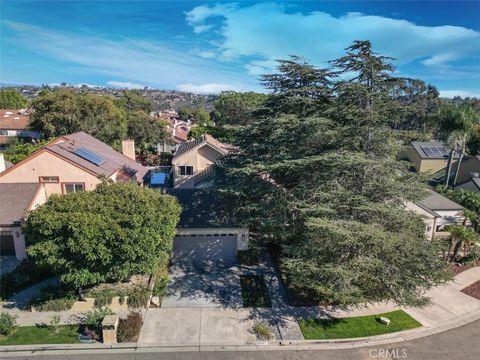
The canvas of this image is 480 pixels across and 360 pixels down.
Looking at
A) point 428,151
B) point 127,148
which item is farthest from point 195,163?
point 428,151

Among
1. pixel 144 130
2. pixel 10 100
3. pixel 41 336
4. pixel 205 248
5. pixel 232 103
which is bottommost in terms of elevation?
pixel 41 336

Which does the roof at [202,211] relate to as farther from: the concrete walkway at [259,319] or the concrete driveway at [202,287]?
the concrete walkway at [259,319]

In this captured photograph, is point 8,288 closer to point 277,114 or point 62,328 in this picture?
point 62,328

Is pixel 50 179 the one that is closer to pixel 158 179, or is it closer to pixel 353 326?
pixel 158 179

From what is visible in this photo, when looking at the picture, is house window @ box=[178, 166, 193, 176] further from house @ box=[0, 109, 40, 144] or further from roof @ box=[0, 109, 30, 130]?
roof @ box=[0, 109, 30, 130]

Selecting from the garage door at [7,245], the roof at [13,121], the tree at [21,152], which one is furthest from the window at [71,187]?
the roof at [13,121]

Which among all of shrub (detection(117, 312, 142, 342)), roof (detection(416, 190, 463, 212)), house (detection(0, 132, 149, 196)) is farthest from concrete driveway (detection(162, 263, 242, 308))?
roof (detection(416, 190, 463, 212))
